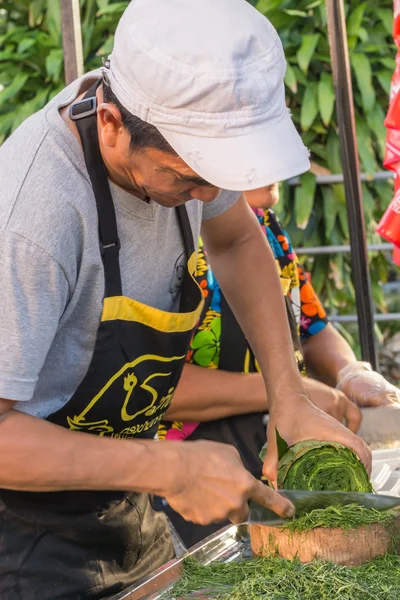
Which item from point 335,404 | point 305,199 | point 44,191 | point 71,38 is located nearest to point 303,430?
point 44,191

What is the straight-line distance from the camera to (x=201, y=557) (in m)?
1.98

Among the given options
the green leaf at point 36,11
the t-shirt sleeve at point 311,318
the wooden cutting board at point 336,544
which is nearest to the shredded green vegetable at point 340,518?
the wooden cutting board at point 336,544

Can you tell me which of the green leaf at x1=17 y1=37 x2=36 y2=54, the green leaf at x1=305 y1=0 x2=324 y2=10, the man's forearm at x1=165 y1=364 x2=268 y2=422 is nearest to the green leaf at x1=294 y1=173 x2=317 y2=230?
the green leaf at x1=305 y1=0 x2=324 y2=10

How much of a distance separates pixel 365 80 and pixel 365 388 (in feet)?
9.30

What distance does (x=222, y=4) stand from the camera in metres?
1.69

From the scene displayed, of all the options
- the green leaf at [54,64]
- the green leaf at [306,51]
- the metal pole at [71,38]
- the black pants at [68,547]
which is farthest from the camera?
the green leaf at [54,64]

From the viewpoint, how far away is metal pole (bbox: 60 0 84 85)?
3370mm

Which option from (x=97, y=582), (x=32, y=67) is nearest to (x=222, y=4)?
(x=97, y=582)

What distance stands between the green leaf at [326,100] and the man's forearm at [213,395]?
2820 millimetres

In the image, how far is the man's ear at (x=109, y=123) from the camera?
1.72 meters

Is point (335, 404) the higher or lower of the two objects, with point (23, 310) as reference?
lower

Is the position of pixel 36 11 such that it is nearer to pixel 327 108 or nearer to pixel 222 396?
pixel 327 108

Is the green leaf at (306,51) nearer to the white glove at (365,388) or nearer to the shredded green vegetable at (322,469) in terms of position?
the white glove at (365,388)

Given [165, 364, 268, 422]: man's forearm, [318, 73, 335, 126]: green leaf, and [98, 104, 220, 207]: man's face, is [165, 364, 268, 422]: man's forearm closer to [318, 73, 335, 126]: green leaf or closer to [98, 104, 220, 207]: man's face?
[98, 104, 220, 207]: man's face
